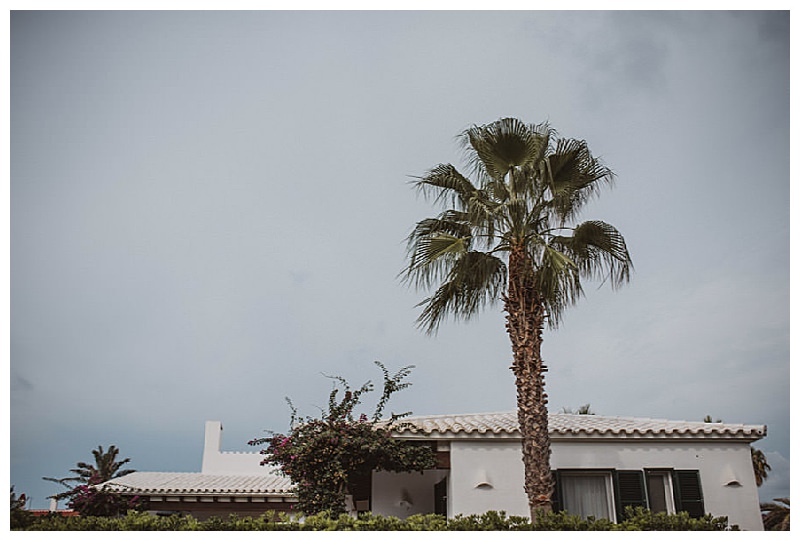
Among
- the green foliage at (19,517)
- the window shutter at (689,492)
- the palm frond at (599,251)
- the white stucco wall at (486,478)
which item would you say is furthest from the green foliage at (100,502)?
the window shutter at (689,492)

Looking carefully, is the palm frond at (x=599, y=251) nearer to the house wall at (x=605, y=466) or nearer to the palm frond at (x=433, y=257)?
the palm frond at (x=433, y=257)

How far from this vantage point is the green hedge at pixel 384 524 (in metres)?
8.05

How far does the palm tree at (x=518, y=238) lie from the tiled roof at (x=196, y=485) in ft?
23.0

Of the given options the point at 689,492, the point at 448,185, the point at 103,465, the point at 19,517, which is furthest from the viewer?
the point at 103,465

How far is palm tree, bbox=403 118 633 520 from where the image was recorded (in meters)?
10.0

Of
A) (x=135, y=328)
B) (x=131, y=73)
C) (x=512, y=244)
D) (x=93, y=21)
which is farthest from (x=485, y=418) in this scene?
(x=135, y=328)

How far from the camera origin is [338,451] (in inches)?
420

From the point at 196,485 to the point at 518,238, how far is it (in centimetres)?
1163

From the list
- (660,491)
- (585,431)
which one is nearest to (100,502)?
(585,431)

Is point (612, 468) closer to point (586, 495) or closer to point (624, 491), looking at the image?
point (624, 491)

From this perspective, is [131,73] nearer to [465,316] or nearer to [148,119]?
[148,119]

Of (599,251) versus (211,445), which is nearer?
(599,251)

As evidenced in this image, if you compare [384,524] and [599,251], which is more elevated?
[599,251]

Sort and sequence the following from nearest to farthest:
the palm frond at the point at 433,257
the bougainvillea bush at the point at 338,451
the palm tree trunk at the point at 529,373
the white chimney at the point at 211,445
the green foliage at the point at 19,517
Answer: the green foliage at the point at 19,517 → the palm tree trunk at the point at 529,373 → the palm frond at the point at 433,257 → the bougainvillea bush at the point at 338,451 → the white chimney at the point at 211,445
